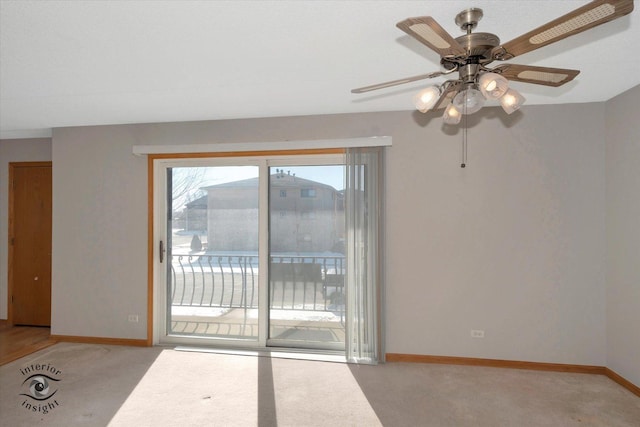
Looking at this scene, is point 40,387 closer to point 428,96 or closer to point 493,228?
point 428,96

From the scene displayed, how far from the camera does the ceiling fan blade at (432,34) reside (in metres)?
1.30

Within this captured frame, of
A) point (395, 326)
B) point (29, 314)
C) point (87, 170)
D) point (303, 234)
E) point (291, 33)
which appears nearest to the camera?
point (291, 33)

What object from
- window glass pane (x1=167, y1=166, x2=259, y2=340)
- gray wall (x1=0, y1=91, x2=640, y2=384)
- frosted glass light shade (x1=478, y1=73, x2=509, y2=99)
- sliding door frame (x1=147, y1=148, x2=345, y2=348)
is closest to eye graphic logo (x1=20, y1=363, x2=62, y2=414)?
sliding door frame (x1=147, y1=148, x2=345, y2=348)

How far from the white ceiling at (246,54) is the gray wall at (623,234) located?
0.96ft

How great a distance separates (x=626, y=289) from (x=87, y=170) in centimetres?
537

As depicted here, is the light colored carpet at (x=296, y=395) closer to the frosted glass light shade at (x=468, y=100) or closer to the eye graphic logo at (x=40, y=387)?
the eye graphic logo at (x=40, y=387)

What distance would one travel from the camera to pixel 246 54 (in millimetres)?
2307

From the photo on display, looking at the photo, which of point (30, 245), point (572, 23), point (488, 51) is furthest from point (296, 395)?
point (30, 245)

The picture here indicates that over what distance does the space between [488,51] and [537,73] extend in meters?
0.28

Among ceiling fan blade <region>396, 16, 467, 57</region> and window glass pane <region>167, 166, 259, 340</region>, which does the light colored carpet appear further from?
ceiling fan blade <region>396, 16, 467, 57</region>

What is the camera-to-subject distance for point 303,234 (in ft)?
12.5

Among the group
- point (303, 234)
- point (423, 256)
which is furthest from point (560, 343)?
point (303, 234)

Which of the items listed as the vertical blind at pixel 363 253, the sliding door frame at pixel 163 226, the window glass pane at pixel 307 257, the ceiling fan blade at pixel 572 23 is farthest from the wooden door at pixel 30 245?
the ceiling fan blade at pixel 572 23

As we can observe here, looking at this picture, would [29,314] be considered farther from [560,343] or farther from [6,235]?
[560,343]
